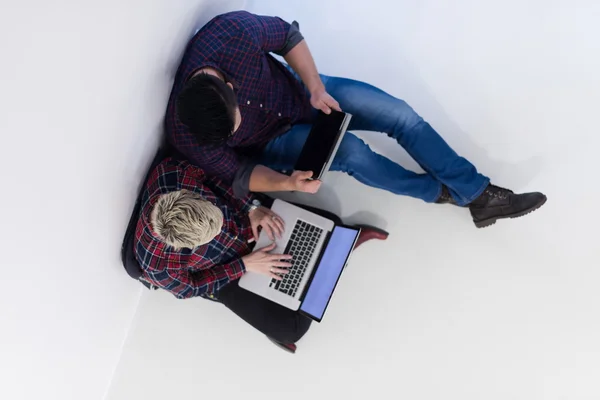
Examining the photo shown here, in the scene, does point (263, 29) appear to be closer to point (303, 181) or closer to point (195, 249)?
point (303, 181)

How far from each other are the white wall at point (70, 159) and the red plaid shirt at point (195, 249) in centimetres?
9

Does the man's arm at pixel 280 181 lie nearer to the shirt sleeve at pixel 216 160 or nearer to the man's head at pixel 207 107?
the shirt sleeve at pixel 216 160

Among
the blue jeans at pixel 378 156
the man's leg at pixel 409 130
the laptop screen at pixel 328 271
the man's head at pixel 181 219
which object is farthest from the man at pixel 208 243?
the man's leg at pixel 409 130

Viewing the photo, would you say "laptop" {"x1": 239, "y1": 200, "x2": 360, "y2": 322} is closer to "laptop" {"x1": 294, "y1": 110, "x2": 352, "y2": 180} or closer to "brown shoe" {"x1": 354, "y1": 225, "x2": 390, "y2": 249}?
"brown shoe" {"x1": 354, "y1": 225, "x2": 390, "y2": 249}

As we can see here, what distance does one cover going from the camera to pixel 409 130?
175 centimetres

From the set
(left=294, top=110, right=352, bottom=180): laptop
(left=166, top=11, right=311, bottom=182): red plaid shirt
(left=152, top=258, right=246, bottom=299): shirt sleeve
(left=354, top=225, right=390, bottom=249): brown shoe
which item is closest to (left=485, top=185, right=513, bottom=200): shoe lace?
(left=354, top=225, right=390, bottom=249): brown shoe

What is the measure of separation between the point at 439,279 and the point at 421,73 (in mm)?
851

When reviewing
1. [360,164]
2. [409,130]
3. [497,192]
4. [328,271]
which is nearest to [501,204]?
[497,192]

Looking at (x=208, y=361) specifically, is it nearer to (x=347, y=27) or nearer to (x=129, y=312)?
(x=129, y=312)

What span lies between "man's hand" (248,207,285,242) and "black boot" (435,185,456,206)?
0.62 meters

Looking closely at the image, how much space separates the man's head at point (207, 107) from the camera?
4.18ft

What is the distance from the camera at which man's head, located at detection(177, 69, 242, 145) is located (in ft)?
4.18

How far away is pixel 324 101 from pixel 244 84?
0.28m

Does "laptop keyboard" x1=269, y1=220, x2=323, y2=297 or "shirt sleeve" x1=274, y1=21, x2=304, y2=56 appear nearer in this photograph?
"shirt sleeve" x1=274, y1=21, x2=304, y2=56
